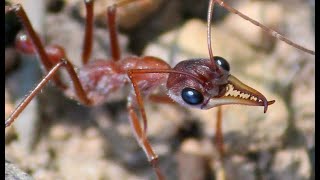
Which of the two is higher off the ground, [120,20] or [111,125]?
[120,20]

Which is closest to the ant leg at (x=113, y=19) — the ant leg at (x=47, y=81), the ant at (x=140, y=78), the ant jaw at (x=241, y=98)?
the ant at (x=140, y=78)

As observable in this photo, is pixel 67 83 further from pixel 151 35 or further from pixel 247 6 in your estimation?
pixel 247 6

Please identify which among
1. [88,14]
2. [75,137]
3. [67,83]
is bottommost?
[75,137]

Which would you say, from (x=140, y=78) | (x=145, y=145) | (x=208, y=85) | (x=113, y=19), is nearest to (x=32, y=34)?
(x=113, y=19)

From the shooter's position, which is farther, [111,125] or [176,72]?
[111,125]

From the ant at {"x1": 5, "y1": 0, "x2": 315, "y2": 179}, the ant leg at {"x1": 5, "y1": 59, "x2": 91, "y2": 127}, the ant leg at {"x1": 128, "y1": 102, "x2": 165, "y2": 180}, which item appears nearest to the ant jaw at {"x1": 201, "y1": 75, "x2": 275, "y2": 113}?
the ant at {"x1": 5, "y1": 0, "x2": 315, "y2": 179}

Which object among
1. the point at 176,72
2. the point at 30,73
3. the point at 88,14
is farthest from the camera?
the point at 30,73

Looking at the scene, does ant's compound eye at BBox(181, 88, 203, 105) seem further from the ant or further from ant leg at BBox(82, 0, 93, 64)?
ant leg at BBox(82, 0, 93, 64)

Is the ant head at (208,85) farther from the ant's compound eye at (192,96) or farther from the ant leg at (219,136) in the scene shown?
the ant leg at (219,136)
